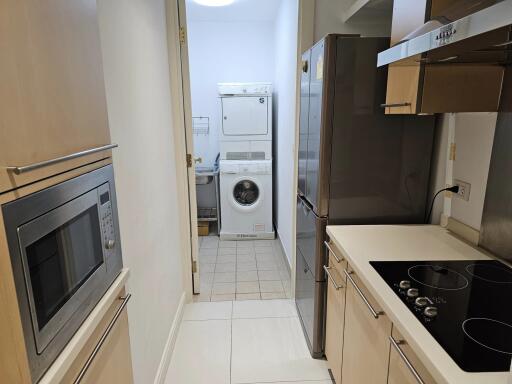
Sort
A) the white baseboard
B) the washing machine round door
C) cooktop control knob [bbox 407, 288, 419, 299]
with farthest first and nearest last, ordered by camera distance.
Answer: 1. the washing machine round door
2. the white baseboard
3. cooktop control knob [bbox 407, 288, 419, 299]

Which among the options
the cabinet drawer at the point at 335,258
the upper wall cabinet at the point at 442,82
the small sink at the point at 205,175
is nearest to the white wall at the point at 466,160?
the upper wall cabinet at the point at 442,82

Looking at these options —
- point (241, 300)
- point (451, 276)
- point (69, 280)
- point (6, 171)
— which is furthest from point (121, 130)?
point (241, 300)

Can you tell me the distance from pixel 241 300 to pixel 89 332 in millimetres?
2017

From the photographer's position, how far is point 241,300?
9.18 ft

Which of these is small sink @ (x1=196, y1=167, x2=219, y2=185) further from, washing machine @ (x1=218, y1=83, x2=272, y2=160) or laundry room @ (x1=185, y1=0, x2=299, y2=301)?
washing machine @ (x1=218, y1=83, x2=272, y2=160)

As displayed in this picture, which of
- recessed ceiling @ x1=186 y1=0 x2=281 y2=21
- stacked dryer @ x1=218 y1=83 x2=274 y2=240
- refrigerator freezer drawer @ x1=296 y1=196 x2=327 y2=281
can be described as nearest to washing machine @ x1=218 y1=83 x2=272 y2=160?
stacked dryer @ x1=218 y1=83 x2=274 y2=240

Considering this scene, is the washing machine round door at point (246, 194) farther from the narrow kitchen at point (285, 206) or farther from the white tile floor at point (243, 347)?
the white tile floor at point (243, 347)

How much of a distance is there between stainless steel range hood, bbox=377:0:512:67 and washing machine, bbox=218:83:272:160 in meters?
2.72

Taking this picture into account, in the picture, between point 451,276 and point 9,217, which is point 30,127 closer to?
point 9,217

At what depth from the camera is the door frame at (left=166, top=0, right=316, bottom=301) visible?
2.27 meters

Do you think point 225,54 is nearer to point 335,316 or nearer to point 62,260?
point 335,316

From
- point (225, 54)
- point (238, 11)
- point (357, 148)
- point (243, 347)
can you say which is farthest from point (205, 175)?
point (357, 148)

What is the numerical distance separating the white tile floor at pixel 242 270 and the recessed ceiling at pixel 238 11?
8.38ft

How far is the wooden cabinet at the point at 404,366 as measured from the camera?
0.91m
